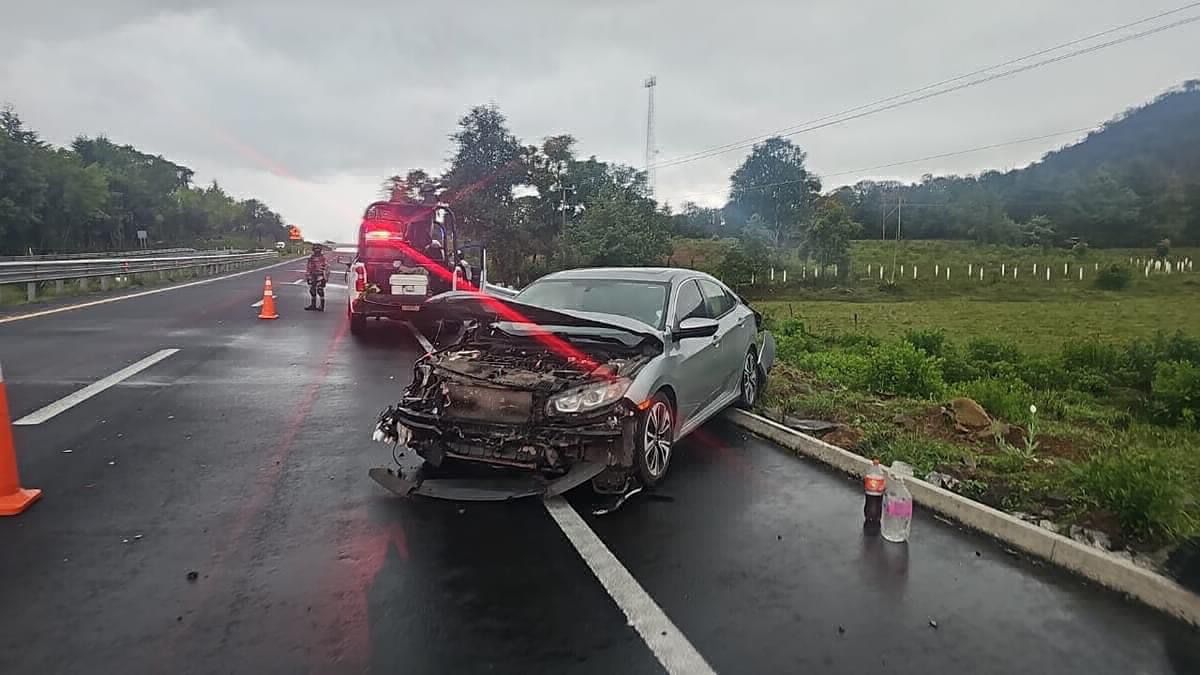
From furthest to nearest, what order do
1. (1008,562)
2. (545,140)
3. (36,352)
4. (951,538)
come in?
(545,140) → (36,352) → (951,538) → (1008,562)

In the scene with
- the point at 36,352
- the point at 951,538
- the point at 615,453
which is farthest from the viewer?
the point at 36,352

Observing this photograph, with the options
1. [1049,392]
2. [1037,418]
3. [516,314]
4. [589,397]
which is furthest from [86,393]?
[1049,392]

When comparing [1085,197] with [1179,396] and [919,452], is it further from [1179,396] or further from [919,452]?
[919,452]

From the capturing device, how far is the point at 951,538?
→ 471cm

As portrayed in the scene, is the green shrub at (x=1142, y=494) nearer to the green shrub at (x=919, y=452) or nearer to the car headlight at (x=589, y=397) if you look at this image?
the green shrub at (x=919, y=452)

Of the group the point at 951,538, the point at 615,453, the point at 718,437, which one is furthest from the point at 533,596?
the point at 718,437

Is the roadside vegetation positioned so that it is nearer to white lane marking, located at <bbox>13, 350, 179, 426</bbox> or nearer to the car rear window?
the car rear window

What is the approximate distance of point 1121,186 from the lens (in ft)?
48.2

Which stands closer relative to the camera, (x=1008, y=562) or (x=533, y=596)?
(x=533, y=596)

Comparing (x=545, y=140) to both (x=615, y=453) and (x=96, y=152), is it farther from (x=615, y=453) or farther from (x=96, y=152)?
(x=96, y=152)

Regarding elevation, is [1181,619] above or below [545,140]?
below

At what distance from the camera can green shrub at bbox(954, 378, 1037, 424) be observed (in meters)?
8.02

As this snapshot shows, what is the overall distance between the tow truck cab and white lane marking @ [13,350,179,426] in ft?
13.4

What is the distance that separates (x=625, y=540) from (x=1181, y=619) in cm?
275
